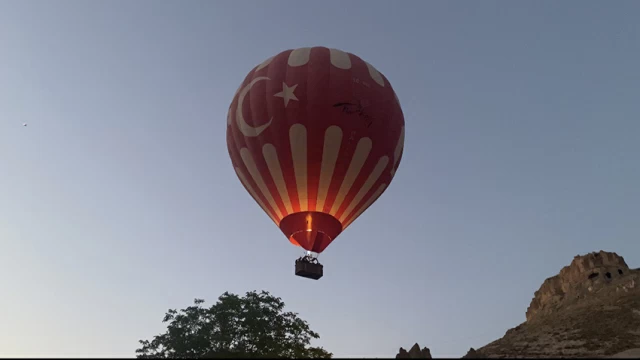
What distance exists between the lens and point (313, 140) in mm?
29844

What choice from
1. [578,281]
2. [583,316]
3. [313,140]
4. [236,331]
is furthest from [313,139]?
[578,281]

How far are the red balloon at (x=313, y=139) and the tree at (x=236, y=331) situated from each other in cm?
672

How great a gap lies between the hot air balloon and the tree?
6059mm

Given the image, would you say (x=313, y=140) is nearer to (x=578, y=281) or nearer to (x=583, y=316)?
(x=583, y=316)

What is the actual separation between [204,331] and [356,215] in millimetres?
11125

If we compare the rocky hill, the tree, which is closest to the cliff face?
the rocky hill

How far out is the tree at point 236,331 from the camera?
3155 cm

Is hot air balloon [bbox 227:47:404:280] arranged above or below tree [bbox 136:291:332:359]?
above

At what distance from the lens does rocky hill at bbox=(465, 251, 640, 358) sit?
105 ft

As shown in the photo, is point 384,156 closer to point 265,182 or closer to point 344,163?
point 344,163

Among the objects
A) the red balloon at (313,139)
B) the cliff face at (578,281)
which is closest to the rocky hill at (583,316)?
the cliff face at (578,281)

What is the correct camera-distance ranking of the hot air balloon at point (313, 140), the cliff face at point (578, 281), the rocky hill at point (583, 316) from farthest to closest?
the cliff face at point (578, 281) < the rocky hill at point (583, 316) < the hot air balloon at point (313, 140)

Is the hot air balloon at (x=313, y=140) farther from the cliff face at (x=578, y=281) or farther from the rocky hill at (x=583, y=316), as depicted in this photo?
the cliff face at (x=578, y=281)

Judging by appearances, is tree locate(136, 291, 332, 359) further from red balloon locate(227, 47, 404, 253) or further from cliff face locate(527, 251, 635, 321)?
cliff face locate(527, 251, 635, 321)
